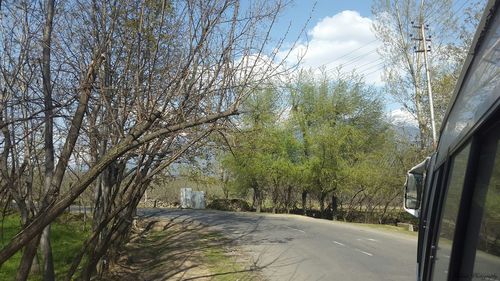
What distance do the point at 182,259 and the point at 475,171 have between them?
14.0m

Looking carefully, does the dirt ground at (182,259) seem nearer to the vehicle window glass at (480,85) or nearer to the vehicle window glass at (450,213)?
the vehicle window glass at (450,213)

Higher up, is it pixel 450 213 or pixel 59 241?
pixel 450 213

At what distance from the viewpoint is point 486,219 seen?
2.01 metres

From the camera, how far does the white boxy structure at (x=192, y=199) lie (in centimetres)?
4928

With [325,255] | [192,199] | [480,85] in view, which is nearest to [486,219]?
[480,85]

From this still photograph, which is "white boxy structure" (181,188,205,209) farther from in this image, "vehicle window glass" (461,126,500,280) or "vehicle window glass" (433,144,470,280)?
"vehicle window glass" (461,126,500,280)

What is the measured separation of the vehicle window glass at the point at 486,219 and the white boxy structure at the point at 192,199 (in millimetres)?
47517

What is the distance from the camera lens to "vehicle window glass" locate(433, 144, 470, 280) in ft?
8.05

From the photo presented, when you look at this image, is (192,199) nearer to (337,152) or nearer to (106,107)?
(337,152)

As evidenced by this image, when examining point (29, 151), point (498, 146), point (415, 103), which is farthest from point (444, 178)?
point (415, 103)

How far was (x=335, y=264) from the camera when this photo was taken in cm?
1329

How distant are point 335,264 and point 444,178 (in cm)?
1056

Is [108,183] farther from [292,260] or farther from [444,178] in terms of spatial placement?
[444,178]

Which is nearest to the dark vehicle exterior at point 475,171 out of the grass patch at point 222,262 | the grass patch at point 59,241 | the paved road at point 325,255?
the paved road at point 325,255
